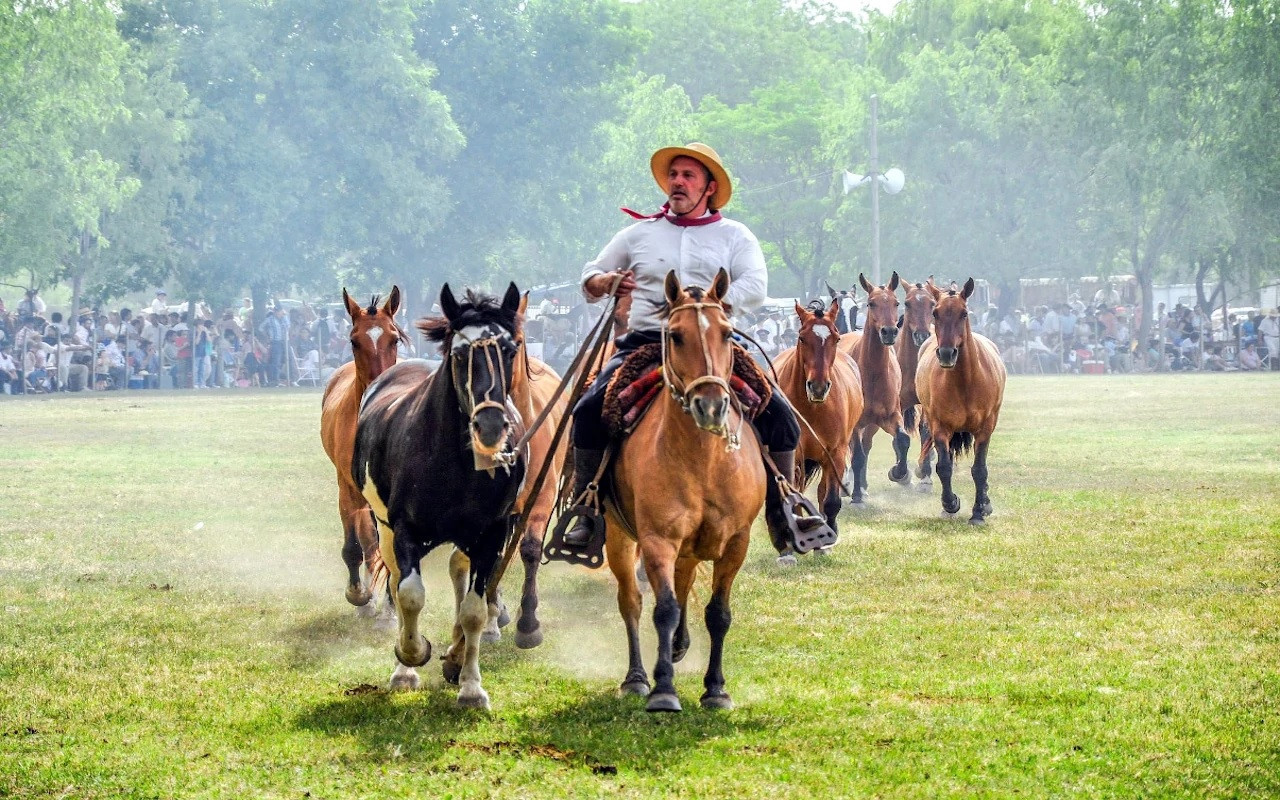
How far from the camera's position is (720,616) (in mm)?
8445

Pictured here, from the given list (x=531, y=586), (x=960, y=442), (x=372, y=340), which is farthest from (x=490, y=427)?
(x=960, y=442)

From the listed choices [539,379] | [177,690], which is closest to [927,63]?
[539,379]

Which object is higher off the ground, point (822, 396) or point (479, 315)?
point (479, 315)

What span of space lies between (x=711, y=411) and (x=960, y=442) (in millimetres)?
10271

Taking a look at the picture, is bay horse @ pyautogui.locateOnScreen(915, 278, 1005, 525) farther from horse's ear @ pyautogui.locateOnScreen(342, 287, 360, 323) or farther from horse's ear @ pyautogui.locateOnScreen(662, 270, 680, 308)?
horse's ear @ pyautogui.locateOnScreen(662, 270, 680, 308)

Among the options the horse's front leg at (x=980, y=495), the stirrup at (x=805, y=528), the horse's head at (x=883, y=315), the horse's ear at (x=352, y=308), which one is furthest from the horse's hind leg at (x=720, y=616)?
the horse's head at (x=883, y=315)

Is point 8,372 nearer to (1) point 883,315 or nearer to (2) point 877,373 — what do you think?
(2) point 877,373

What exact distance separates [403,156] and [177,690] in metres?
47.8

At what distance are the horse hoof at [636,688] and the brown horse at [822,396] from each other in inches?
222

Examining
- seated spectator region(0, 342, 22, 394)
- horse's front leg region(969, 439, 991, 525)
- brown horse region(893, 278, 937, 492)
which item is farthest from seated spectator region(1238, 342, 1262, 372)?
horse's front leg region(969, 439, 991, 525)

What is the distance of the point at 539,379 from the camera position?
1220 cm

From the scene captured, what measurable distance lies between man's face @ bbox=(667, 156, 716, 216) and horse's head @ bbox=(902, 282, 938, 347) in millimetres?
10665

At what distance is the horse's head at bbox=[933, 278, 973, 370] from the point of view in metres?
16.7

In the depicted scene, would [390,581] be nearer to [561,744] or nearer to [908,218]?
[561,744]
